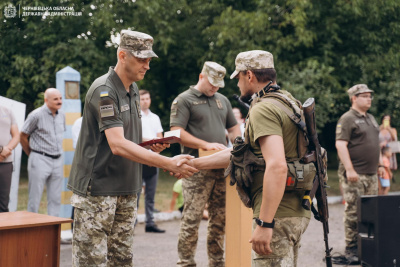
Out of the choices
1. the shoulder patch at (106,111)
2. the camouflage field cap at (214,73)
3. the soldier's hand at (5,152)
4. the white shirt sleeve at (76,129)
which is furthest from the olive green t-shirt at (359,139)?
the shoulder patch at (106,111)

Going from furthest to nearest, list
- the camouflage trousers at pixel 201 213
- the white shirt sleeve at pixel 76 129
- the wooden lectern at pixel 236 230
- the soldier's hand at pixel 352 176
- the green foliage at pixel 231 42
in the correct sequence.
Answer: the green foliage at pixel 231 42
the white shirt sleeve at pixel 76 129
the soldier's hand at pixel 352 176
the camouflage trousers at pixel 201 213
the wooden lectern at pixel 236 230

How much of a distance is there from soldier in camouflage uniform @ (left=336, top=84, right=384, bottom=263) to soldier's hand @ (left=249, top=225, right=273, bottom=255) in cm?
429

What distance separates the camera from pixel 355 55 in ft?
65.1

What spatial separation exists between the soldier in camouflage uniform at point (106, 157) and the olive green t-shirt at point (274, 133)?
87 cm

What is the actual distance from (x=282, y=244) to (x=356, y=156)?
439 cm

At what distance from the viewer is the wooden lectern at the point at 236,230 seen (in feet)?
18.6

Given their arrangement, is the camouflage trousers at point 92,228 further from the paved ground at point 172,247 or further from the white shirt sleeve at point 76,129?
the white shirt sleeve at point 76,129

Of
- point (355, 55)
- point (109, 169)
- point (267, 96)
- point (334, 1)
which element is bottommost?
point (109, 169)

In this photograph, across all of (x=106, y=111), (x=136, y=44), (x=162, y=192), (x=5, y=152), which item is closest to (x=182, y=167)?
(x=106, y=111)

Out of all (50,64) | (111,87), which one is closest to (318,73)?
(50,64)

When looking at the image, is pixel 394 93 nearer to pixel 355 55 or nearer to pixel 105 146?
pixel 355 55

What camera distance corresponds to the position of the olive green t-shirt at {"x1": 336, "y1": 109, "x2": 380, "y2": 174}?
7688 millimetres

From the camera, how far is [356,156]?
25.3 feet

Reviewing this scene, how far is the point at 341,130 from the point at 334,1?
43.0 feet
